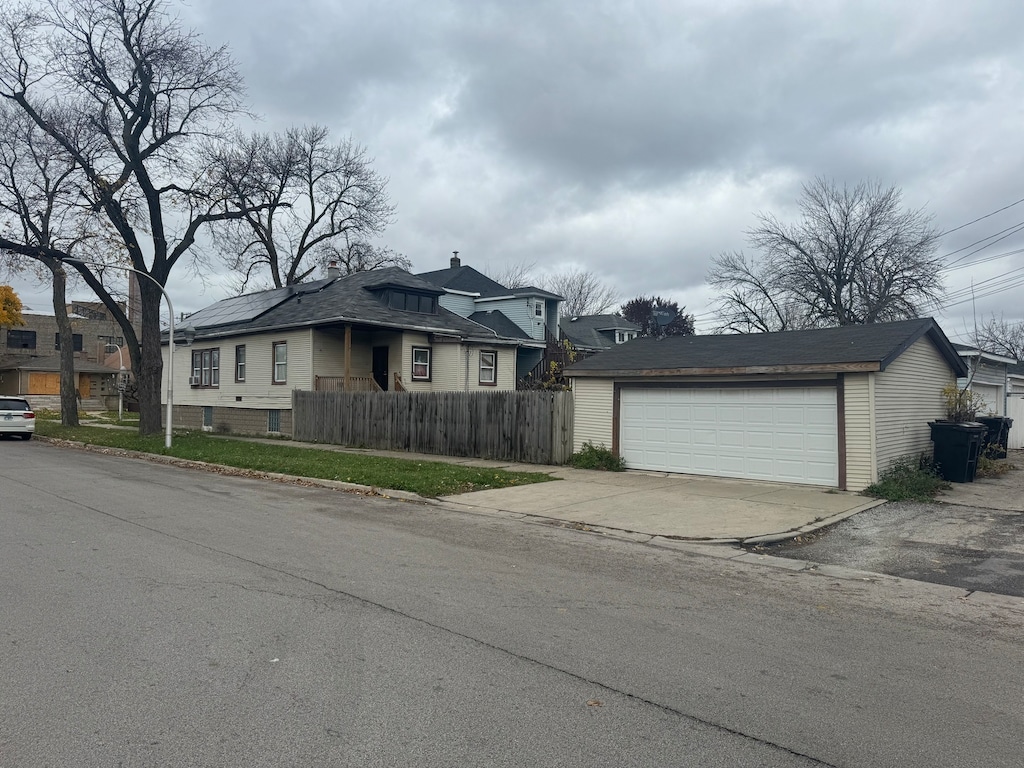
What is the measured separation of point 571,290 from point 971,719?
64406 millimetres

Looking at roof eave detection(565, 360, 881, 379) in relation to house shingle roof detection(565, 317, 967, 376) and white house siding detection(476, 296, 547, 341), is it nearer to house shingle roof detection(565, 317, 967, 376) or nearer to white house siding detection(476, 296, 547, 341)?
house shingle roof detection(565, 317, 967, 376)

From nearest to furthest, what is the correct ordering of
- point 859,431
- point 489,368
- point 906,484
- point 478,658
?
point 478,658
point 906,484
point 859,431
point 489,368

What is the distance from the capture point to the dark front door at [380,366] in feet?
95.1

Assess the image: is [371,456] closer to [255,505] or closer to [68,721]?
[255,505]

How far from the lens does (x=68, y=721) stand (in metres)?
3.97

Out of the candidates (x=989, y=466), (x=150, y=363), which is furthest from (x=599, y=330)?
(x=989, y=466)

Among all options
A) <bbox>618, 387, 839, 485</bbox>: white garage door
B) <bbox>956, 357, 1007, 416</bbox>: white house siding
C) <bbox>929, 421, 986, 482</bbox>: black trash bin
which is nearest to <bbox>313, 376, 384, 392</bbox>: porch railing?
<bbox>618, 387, 839, 485</bbox>: white garage door

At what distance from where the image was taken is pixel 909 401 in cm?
1540

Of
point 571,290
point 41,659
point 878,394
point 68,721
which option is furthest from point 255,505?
point 571,290

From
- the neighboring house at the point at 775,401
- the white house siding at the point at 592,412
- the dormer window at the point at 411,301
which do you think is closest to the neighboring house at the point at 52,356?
the dormer window at the point at 411,301

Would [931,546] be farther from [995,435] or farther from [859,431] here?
[995,435]

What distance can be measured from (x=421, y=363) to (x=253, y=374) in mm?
6433

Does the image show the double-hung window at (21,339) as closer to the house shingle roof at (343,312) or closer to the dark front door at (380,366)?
the house shingle roof at (343,312)

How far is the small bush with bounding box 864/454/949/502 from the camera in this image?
510 inches
